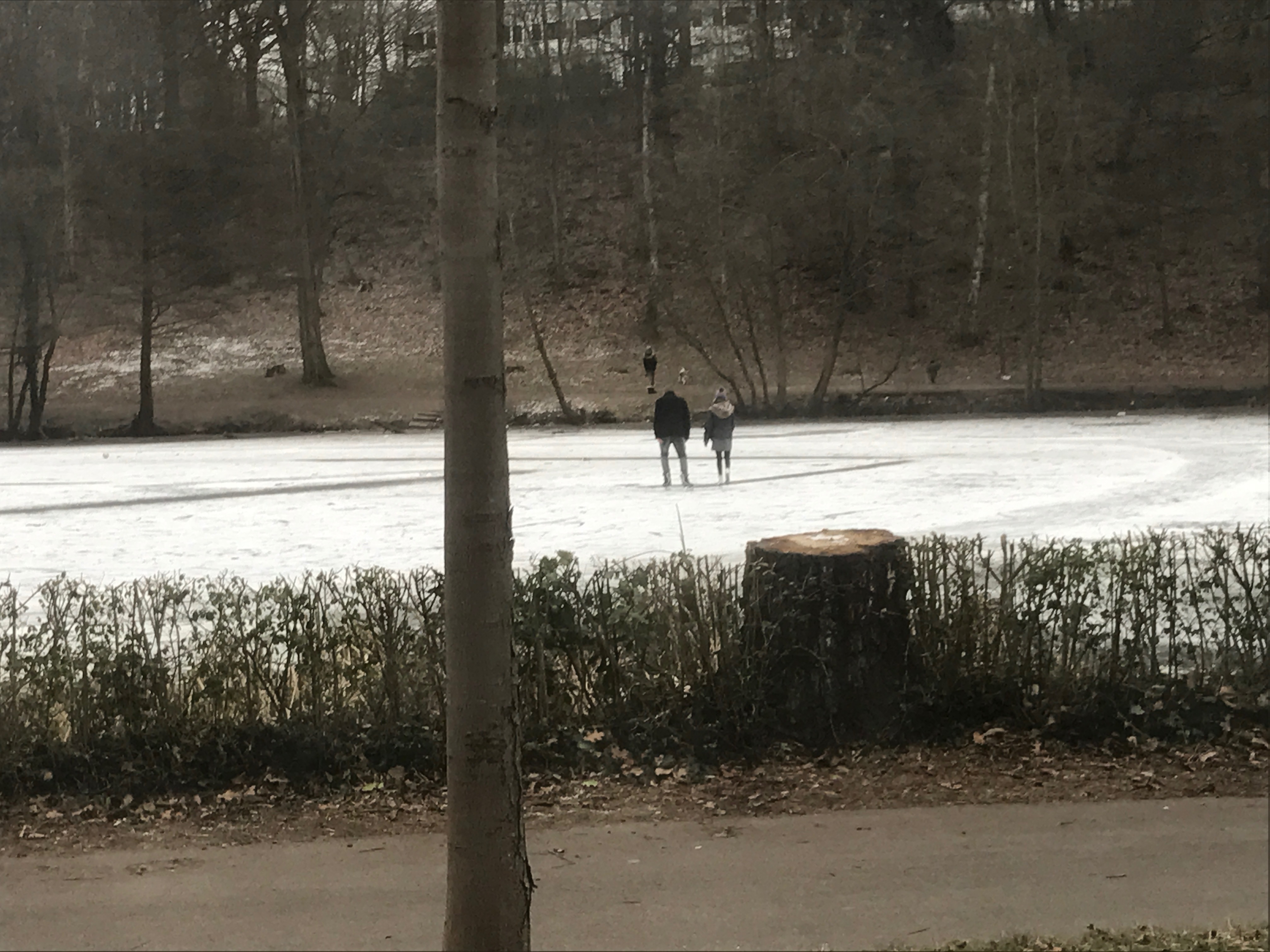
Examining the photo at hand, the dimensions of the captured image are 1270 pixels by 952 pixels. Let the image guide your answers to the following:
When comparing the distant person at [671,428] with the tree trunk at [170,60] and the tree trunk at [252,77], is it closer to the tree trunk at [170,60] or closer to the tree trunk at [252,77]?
the tree trunk at [252,77]

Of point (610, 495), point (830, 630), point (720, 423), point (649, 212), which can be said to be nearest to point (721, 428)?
point (720, 423)

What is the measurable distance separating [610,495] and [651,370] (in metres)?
18.5

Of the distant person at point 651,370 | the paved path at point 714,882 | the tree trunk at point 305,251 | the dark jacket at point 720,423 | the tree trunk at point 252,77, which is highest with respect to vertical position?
the tree trunk at point 252,77

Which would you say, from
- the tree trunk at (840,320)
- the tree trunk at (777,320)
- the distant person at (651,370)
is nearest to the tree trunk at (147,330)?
the distant person at (651,370)

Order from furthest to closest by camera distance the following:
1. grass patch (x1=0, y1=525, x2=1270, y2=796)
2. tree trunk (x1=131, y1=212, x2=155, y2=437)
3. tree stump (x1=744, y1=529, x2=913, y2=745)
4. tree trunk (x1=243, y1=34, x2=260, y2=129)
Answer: tree trunk (x1=131, y1=212, x2=155, y2=437)
tree trunk (x1=243, y1=34, x2=260, y2=129)
tree stump (x1=744, y1=529, x2=913, y2=745)
grass patch (x1=0, y1=525, x2=1270, y2=796)

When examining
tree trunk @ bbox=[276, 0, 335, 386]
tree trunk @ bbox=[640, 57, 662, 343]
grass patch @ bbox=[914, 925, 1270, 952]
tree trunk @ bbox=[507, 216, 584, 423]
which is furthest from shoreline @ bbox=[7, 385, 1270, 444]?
grass patch @ bbox=[914, 925, 1270, 952]

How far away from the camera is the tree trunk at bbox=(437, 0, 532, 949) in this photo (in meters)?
3.17

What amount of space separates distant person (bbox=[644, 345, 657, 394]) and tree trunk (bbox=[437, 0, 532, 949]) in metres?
30.6

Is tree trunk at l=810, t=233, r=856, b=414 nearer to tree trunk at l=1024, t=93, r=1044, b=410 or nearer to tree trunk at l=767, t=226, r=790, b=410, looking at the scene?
Result: tree trunk at l=767, t=226, r=790, b=410

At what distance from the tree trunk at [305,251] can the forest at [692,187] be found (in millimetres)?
90

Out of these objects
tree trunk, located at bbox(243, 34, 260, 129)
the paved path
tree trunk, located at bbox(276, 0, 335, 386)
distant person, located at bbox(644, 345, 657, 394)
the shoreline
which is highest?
tree trunk, located at bbox(243, 34, 260, 129)

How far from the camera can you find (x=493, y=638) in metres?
3.31

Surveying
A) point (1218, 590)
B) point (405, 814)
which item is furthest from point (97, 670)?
point (1218, 590)

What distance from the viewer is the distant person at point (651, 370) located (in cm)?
3431
